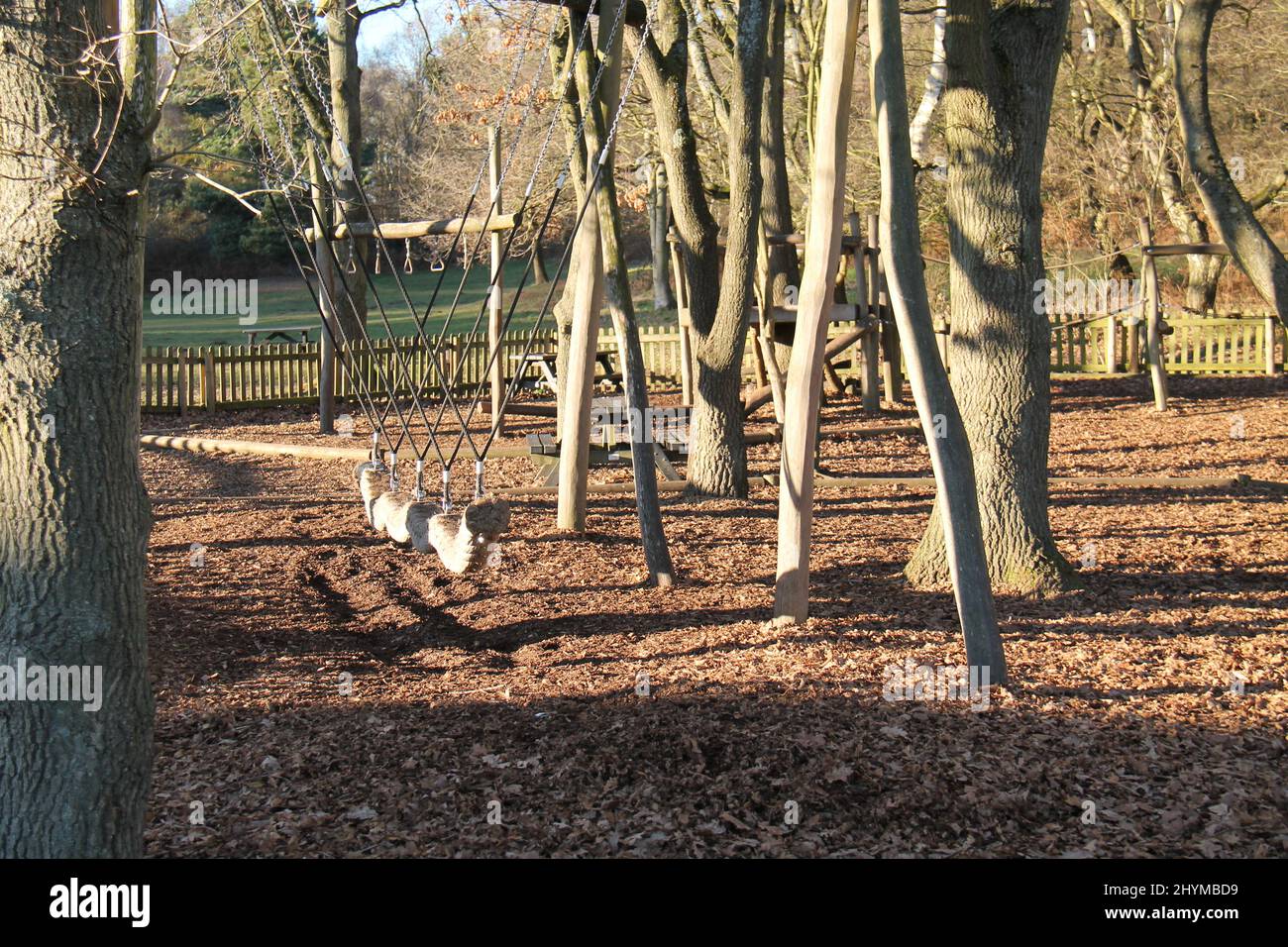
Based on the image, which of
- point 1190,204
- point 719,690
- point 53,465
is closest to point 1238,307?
point 1190,204

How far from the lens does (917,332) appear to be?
569 centimetres

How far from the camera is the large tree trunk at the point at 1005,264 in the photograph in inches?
279

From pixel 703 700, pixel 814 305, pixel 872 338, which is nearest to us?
pixel 703 700

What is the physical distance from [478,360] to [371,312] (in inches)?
804

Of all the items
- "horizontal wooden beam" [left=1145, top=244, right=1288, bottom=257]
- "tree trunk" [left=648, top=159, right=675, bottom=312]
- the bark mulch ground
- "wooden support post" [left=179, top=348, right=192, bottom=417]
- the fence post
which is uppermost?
"tree trunk" [left=648, top=159, right=675, bottom=312]

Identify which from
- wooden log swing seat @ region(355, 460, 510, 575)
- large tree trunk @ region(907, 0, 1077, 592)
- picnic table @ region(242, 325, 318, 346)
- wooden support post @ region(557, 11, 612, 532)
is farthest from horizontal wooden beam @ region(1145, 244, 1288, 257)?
picnic table @ region(242, 325, 318, 346)

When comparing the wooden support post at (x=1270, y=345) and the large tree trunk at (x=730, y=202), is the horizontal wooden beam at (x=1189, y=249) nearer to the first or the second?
the wooden support post at (x=1270, y=345)

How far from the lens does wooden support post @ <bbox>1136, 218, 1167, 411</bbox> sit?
16188mm

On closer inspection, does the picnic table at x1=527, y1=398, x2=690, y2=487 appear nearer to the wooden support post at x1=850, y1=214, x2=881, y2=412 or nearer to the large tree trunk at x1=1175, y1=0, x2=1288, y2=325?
the wooden support post at x1=850, y1=214, x2=881, y2=412

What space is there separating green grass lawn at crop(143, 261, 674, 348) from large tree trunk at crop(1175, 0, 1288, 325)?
73.3 feet

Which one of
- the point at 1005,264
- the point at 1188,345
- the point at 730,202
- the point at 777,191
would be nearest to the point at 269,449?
the point at 730,202

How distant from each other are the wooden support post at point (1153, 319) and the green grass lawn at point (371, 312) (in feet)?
51.9

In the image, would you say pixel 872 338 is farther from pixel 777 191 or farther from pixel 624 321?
pixel 624 321

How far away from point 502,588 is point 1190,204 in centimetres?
2116
